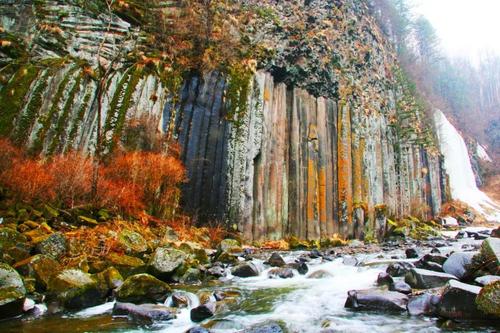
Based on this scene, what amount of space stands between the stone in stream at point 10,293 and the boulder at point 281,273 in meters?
4.27

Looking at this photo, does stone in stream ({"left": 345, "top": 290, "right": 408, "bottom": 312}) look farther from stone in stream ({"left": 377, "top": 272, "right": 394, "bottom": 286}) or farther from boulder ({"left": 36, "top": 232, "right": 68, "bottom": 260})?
boulder ({"left": 36, "top": 232, "right": 68, "bottom": 260})

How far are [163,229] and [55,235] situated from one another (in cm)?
417

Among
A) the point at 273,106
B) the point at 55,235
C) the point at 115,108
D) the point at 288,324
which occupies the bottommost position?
the point at 288,324

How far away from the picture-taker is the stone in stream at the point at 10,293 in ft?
13.3

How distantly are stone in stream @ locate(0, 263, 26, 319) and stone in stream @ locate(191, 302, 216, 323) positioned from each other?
6.36ft

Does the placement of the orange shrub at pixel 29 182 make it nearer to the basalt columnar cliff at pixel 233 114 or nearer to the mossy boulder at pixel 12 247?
the basalt columnar cliff at pixel 233 114

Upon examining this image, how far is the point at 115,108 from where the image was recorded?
11.6 metres

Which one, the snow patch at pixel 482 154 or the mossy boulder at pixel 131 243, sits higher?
the snow patch at pixel 482 154

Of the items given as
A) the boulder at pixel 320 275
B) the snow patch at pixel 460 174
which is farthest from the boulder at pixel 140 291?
the snow patch at pixel 460 174

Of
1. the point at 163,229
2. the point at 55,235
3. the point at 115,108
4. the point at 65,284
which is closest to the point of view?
the point at 65,284

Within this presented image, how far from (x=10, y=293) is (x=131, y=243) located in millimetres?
3063

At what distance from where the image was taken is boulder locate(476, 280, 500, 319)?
3.60 m

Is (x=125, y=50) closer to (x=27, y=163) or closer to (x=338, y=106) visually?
(x=27, y=163)

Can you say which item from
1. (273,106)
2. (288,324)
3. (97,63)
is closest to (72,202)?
(97,63)
